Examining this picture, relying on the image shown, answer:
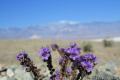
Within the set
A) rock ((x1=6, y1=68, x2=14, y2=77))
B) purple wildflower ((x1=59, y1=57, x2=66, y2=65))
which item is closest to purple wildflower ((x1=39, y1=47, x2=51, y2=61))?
purple wildflower ((x1=59, y1=57, x2=66, y2=65))

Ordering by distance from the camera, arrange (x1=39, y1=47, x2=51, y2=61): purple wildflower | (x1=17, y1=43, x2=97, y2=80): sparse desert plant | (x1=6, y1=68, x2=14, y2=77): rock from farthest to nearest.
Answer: (x1=6, y1=68, x2=14, y2=77): rock, (x1=39, y1=47, x2=51, y2=61): purple wildflower, (x1=17, y1=43, x2=97, y2=80): sparse desert plant

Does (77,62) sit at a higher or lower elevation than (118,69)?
higher

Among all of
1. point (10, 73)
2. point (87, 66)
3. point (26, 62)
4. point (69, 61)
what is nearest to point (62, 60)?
point (69, 61)

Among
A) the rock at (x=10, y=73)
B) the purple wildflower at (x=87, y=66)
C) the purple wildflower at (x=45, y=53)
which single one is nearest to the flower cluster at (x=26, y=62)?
the purple wildflower at (x=45, y=53)

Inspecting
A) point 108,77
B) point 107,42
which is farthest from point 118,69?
point 107,42

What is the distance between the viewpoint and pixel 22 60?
663 centimetres

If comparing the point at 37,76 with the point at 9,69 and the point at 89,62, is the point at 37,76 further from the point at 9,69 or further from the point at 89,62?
the point at 9,69

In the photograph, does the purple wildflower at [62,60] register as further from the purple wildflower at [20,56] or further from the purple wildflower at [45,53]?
the purple wildflower at [20,56]

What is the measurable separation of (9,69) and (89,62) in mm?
5395

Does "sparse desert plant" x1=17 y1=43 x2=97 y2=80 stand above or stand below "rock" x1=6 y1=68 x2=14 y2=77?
above

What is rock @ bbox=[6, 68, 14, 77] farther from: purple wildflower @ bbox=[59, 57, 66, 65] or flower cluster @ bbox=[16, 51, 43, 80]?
purple wildflower @ bbox=[59, 57, 66, 65]

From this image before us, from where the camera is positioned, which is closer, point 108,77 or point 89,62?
point 89,62

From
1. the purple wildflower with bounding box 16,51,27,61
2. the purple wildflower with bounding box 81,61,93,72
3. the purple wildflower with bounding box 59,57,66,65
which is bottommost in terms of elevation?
the purple wildflower with bounding box 81,61,93,72

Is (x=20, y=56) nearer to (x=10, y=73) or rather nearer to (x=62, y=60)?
(x=62, y=60)
